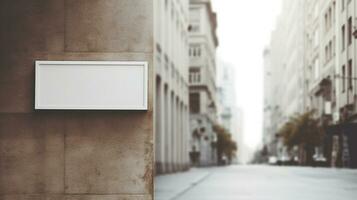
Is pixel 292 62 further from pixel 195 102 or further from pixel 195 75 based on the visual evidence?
pixel 195 102

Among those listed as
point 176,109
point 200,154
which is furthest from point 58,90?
point 200,154

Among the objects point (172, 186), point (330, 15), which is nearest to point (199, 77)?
point (172, 186)

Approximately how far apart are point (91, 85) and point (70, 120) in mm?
586

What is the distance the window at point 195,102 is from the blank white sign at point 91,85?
86037 millimetres

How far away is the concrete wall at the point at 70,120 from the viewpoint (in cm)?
1036

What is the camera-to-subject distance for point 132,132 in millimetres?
10516

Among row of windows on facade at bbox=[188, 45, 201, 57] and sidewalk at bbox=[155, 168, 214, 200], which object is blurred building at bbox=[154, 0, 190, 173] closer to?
sidewalk at bbox=[155, 168, 214, 200]

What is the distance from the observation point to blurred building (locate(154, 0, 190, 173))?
3794cm

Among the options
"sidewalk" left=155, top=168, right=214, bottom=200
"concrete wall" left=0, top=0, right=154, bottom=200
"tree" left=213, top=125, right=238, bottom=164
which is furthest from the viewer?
"tree" left=213, top=125, right=238, bottom=164

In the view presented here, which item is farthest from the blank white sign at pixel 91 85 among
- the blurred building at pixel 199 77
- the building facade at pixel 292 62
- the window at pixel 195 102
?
the window at pixel 195 102

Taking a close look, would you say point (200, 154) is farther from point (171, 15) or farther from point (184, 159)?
point (171, 15)

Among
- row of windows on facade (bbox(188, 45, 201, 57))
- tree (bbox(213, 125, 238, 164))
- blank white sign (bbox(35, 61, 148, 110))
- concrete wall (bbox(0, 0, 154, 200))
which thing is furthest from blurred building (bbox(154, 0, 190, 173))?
tree (bbox(213, 125, 238, 164))

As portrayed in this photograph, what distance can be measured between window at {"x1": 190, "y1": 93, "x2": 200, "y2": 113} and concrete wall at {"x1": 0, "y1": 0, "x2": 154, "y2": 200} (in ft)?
282

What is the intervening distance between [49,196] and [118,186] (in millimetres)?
972
